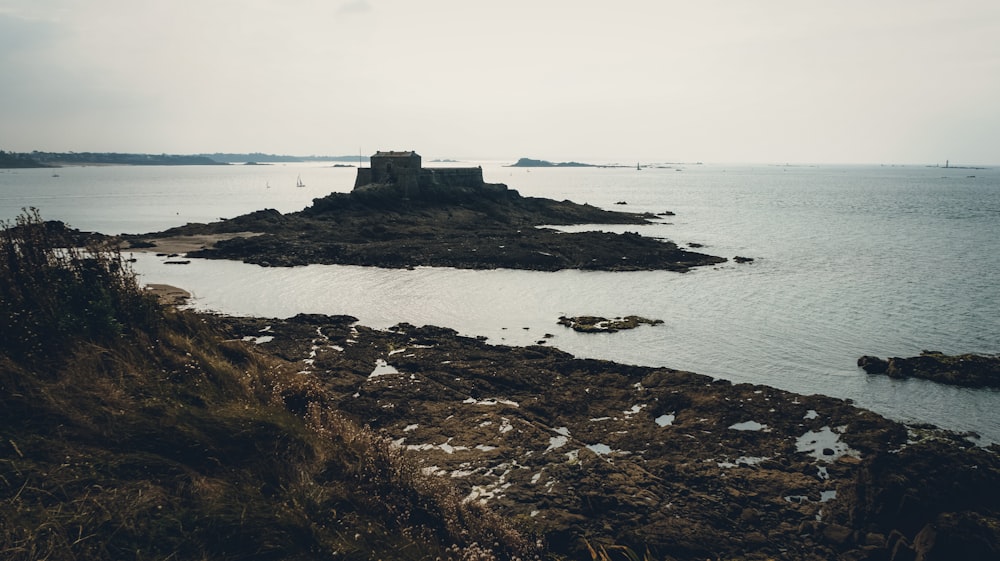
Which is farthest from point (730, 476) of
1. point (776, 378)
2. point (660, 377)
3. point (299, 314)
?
point (299, 314)

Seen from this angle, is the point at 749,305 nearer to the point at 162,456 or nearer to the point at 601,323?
the point at 601,323

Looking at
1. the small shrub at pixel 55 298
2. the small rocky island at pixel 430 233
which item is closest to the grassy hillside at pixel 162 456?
the small shrub at pixel 55 298

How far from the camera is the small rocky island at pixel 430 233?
43.0 metres

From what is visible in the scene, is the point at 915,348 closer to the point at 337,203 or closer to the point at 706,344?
the point at 706,344

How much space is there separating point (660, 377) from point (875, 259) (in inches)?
1428

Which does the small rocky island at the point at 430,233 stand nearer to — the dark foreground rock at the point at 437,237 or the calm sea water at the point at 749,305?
the dark foreground rock at the point at 437,237

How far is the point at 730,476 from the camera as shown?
12.8 m

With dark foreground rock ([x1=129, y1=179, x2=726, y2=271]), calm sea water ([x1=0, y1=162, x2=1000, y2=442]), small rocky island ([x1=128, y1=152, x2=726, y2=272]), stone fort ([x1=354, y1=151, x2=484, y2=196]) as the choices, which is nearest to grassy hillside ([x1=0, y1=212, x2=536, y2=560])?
calm sea water ([x1=0, y1=162, x2=1000, y2=442])

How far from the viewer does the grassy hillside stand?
21.0 ft

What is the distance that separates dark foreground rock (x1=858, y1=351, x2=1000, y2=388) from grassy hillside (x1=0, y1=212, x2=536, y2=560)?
16231mm

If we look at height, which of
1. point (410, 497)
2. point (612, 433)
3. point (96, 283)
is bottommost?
point (612, 433)

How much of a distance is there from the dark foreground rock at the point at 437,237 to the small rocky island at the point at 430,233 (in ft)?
0.28

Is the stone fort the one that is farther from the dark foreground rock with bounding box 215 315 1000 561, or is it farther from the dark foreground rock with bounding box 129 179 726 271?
the dark foreground rock with bounding box 215 315 1000 561

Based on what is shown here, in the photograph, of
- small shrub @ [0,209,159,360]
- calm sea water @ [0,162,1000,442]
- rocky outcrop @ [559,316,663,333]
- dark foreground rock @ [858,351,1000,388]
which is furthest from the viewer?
rocky outcrop @ [559,316,663,333]
